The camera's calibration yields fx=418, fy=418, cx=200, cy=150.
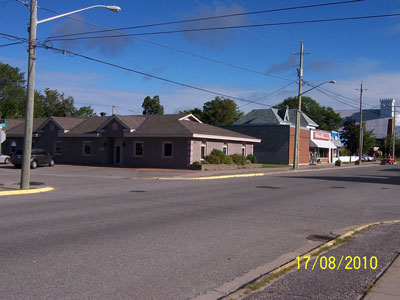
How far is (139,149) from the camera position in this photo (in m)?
36.5

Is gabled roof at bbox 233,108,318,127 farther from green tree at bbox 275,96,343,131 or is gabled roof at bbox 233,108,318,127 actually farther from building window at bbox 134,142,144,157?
green tree at bbox 275,96,343,131

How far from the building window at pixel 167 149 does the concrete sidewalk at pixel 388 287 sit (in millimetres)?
29196

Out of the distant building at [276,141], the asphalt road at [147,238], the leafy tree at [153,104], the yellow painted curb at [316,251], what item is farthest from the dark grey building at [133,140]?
the leafy tree at [153,104]

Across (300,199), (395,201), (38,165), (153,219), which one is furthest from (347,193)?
(38,165)

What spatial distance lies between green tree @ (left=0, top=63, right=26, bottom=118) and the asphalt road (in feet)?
213

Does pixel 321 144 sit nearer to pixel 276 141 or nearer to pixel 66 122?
pixel 276 141

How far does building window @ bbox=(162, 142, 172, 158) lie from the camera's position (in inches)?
1373

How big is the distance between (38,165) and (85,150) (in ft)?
18.0

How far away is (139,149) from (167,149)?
295 centimetres

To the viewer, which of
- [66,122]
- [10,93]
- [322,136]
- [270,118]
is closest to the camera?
[66,122]

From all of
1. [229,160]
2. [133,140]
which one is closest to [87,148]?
[133,140]

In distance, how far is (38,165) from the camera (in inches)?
1396

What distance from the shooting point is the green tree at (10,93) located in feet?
242

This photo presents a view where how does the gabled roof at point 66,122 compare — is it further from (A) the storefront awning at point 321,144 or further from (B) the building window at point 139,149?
(A) the storefront awning at point 321,144
